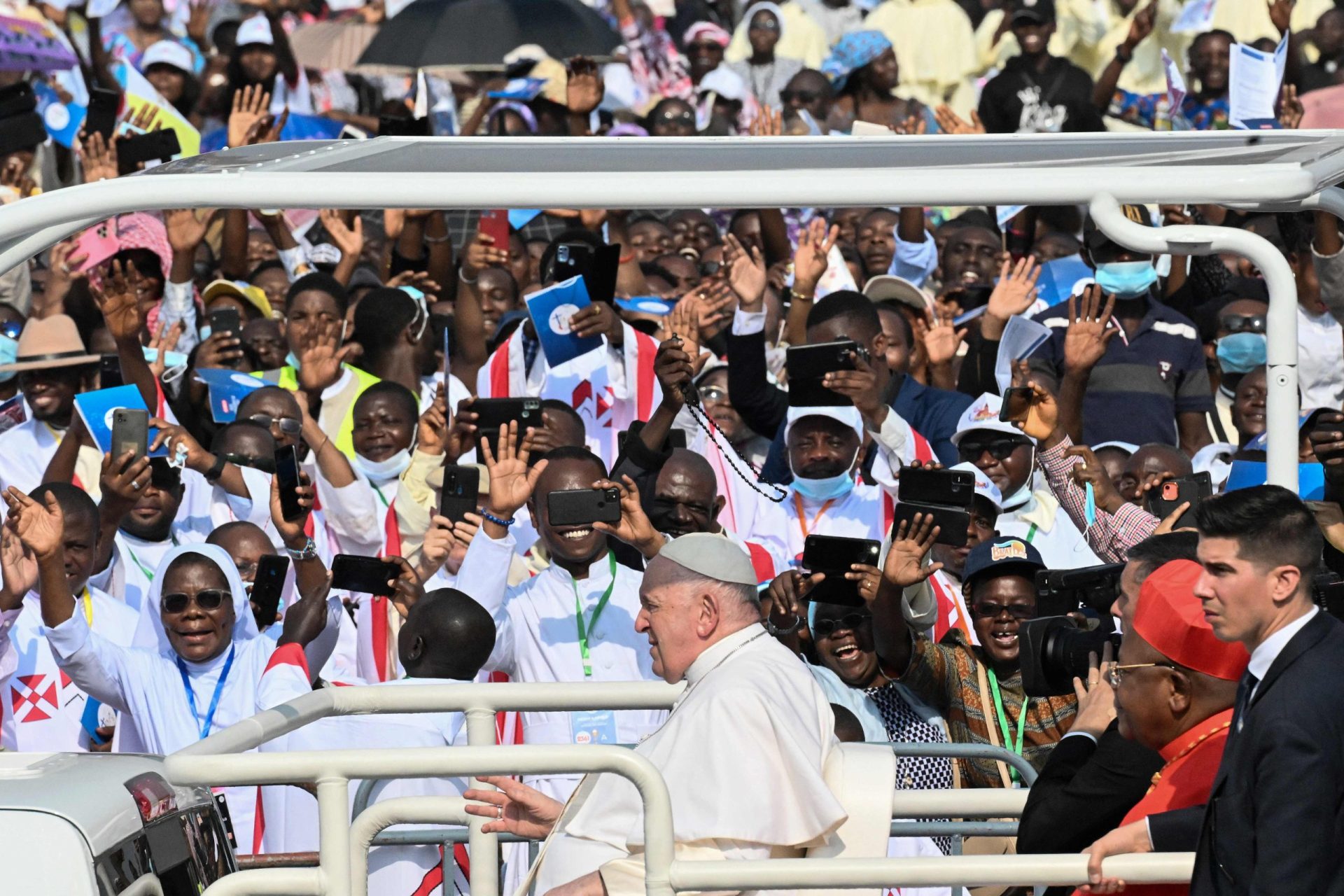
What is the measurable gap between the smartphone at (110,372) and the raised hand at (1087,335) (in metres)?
3.66

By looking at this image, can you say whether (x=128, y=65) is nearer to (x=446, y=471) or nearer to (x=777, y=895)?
(x=446, y=471)

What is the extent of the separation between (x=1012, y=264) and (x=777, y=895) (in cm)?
656

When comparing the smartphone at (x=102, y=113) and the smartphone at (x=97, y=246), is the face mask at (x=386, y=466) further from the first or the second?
the smartphone at (x=97, y=246)

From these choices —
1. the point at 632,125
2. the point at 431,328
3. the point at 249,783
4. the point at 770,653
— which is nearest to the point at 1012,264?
the point at 431,328

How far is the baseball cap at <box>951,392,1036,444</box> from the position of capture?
7.06 meters

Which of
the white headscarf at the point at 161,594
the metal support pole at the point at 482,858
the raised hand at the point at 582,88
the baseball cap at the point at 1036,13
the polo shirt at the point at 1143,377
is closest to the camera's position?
the metal support pole at the point at 482,858

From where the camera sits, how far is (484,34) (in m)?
12.6

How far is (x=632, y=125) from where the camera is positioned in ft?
43.6

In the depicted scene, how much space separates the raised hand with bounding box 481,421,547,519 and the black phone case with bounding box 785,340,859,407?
0.95 metres

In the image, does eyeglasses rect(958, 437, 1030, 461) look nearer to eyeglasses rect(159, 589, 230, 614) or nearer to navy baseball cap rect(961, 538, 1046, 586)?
navy baseball cap rect(961, 538, 1046, 586)

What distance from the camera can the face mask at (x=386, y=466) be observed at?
7898 mm

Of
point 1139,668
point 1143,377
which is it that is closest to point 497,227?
point 1143,377

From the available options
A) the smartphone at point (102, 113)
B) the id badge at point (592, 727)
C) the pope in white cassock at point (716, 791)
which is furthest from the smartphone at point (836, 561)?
the smartphone at point (102, 113)

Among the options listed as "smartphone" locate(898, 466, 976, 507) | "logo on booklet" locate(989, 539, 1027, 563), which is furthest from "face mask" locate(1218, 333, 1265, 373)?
"smartphone" locate(898, 466, 976, 507)
